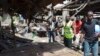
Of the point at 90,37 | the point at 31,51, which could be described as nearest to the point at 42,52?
the point at 31,51

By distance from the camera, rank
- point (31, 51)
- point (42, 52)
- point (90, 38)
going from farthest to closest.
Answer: point (31, 51) → point (42, 52) → point (90, 38)

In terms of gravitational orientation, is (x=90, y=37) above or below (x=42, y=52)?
above

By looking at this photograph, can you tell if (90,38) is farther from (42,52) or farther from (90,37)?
(42,52)

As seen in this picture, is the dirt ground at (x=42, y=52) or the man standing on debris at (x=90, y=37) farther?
the dirt ground at (x=42, y=52)

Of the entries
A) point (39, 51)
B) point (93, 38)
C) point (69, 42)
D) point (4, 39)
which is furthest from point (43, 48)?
point (4, 39)

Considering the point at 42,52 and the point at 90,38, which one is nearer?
the point at 90,38

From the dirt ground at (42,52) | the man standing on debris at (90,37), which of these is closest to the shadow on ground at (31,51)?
the dirt ground at (42,52)

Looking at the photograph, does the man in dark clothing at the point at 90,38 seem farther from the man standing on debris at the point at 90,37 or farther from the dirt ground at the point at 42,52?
the dirt ground at the point at 42,52

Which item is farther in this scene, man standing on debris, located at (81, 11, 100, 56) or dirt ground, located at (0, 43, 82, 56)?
dirt ground, located at (0, 43, 82, 56)

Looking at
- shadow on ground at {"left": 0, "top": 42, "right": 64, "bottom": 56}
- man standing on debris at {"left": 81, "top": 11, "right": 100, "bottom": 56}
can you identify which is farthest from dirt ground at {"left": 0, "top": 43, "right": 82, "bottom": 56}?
man standing on debris at {"left": 81, "top": 11, "right": 100, "bottom": 56}

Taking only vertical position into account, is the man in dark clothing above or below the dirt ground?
above

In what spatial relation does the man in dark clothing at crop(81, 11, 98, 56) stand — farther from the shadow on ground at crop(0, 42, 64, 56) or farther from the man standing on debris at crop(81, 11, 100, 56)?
the shadow on ground at crop(0, 42, 64, 56)

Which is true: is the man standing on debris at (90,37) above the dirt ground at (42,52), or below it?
above

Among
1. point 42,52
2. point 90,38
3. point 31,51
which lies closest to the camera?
point 90,38
